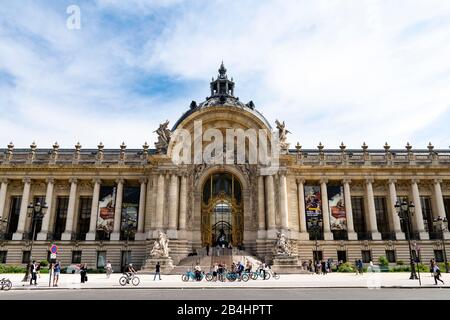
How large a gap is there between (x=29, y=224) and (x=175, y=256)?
17980 millimetres

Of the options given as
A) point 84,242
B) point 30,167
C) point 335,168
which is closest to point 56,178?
point 30,167

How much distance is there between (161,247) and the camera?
31000 mm

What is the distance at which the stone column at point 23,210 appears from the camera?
121ft

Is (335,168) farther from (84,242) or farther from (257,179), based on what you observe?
(84,242)

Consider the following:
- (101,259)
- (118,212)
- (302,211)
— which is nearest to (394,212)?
(302,211)

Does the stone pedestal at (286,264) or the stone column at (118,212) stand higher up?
the stone column at (118,212)

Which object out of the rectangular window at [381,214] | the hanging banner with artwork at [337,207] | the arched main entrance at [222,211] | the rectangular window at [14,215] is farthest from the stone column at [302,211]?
the rectangular window at [14,215]

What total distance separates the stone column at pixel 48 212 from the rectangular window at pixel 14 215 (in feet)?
12.4

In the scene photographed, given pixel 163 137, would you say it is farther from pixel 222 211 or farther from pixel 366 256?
pixel 366 256

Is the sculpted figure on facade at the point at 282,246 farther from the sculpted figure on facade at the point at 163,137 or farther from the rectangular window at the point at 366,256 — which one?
the sculpted figure on facade at the point at 163,137

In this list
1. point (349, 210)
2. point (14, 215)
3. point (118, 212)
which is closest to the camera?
point (118, 212)

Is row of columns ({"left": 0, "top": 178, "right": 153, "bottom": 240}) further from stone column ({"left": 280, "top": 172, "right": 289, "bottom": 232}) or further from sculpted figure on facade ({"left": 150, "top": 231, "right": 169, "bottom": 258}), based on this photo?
stone column ({"left": 280, "top": 172, "right": 289, "bottom": 232})

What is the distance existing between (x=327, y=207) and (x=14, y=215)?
115ft

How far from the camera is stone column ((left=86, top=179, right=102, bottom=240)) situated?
121 feet
